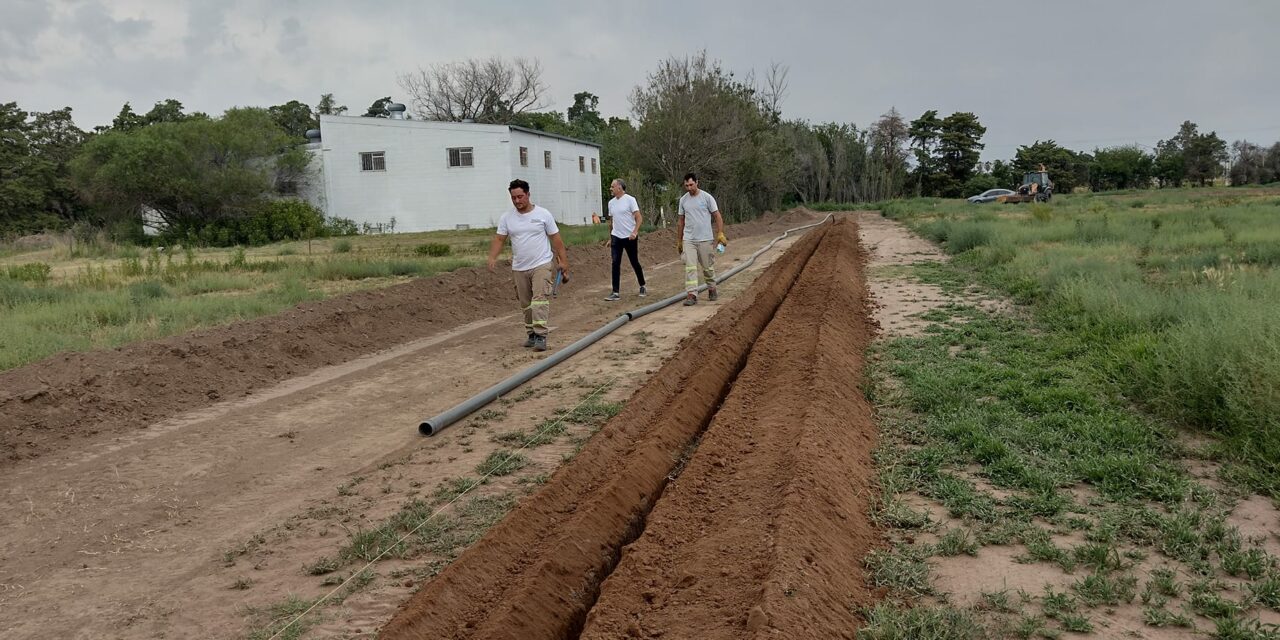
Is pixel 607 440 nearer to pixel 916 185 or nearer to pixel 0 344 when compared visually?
pixel 0 344

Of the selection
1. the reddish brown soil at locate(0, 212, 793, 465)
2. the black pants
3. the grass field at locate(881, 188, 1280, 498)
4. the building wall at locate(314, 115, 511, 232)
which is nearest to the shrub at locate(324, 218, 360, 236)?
the building wall at locate(314, 115, 511, 232)

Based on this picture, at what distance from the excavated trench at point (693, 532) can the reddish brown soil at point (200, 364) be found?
4041mm

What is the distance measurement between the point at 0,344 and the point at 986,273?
13292 mm

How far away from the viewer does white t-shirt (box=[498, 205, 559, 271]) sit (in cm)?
890

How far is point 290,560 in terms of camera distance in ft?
13.4

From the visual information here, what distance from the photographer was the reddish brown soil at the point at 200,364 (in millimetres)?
6293

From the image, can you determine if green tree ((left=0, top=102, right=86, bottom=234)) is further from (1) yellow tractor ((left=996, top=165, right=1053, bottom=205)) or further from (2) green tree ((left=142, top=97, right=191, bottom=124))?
(1) yellow tractor ((left=996, top=165, right=1053, bottom=205))

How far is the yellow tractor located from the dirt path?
44500mm

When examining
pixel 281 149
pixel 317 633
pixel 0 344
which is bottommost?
pixel 317 633

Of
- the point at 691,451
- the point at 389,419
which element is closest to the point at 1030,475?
the point at 691,451

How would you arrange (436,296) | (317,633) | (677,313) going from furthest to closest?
(436,296), (677,313), (317,633)

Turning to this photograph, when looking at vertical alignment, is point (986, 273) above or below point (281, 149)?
below

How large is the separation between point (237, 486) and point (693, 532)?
10.1 feet

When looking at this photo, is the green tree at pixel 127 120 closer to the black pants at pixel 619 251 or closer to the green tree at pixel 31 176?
the green tree at pixel 31 176
